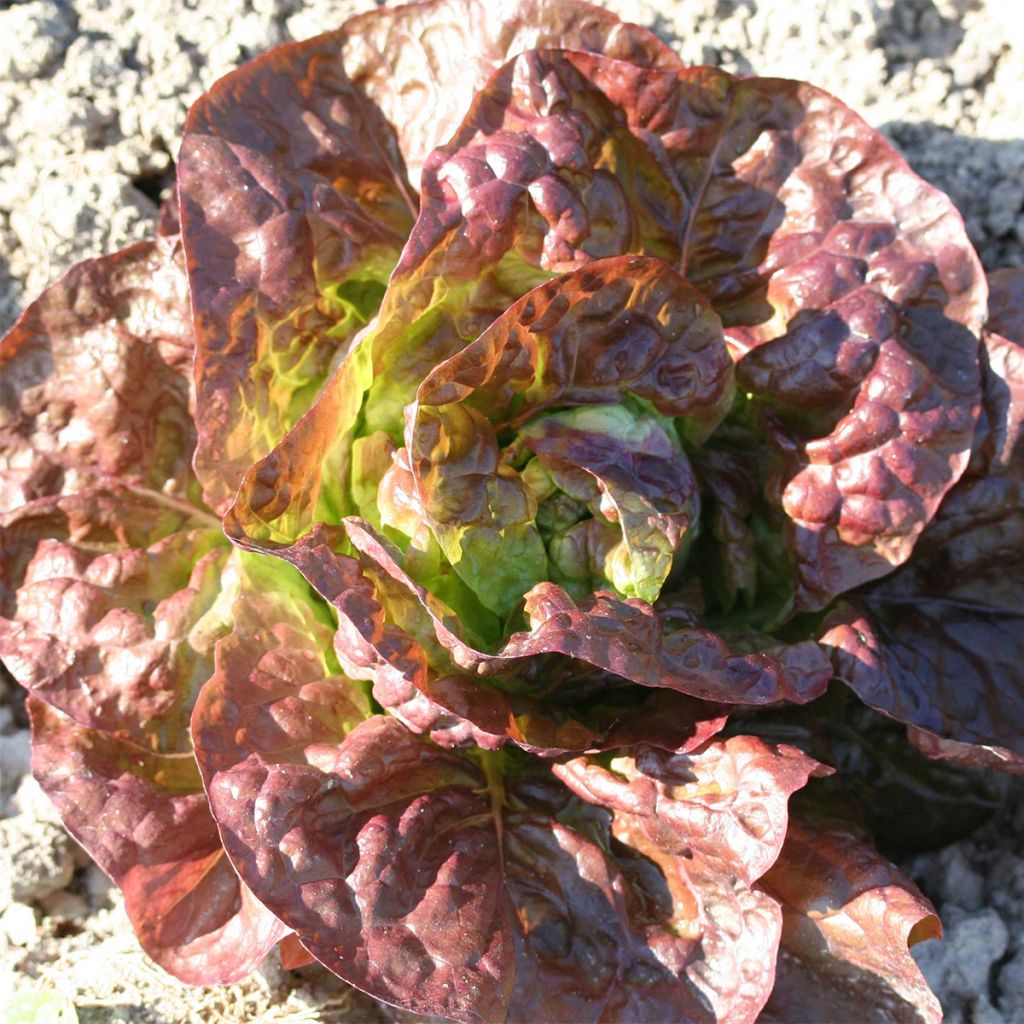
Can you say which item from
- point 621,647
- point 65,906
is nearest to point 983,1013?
point 621,647

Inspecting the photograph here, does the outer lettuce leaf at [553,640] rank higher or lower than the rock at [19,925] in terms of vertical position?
higher

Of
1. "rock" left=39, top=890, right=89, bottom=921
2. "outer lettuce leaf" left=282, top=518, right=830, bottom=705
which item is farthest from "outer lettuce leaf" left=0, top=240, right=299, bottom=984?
"rock" left=39, top=890, right=89, bottom=921

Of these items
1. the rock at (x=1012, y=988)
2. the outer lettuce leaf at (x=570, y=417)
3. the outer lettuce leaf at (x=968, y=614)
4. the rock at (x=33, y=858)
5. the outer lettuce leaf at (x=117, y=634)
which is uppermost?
the outer lettuce leaf at (x=570, y=417)

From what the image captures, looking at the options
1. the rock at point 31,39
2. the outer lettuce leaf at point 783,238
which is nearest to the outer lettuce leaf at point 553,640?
the outer lettuce leaf at point 783,238

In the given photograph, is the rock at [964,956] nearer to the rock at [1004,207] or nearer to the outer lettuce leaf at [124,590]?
the outer lettuce leaf at [124,590]

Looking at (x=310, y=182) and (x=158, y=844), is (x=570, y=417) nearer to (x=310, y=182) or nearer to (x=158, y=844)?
(x=310, y=182)

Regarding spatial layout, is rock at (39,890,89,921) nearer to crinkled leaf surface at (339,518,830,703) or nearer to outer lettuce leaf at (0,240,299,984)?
outer lettuce leaf at (0,240,299,984)

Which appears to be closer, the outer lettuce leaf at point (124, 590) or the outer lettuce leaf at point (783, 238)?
the outer lettuce leaf at point (783, 238)
